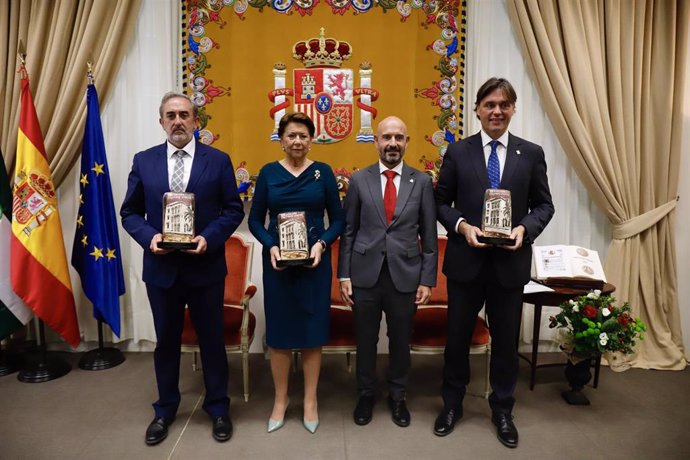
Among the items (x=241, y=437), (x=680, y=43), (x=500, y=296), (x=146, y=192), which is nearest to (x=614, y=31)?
(x=680, y=43)

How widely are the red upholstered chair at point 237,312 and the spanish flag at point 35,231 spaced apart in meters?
1.08

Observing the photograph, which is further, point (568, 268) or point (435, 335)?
point (568, 268)

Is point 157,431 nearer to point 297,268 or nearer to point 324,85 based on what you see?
point 297,268

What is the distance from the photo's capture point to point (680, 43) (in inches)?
136

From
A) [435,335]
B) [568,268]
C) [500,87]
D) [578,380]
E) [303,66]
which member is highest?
[303,66]

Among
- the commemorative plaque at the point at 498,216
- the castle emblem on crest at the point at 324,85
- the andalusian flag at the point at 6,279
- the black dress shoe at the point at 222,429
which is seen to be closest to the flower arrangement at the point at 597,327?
the commemorative plaque at the point at 498,216

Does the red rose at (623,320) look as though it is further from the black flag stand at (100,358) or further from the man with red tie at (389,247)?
the black flag stand at (100,358)

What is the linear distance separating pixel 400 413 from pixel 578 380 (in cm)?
123

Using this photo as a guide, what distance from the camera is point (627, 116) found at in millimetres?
3479

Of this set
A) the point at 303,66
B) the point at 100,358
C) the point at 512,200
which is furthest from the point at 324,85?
Answer: the point at 100,358

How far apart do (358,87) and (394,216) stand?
4.85ft

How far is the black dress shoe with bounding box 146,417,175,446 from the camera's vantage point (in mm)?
2379

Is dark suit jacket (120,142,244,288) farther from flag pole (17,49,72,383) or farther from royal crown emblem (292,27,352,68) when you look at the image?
flag pole (17,49,72,383)

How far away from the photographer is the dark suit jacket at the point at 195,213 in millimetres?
2270
